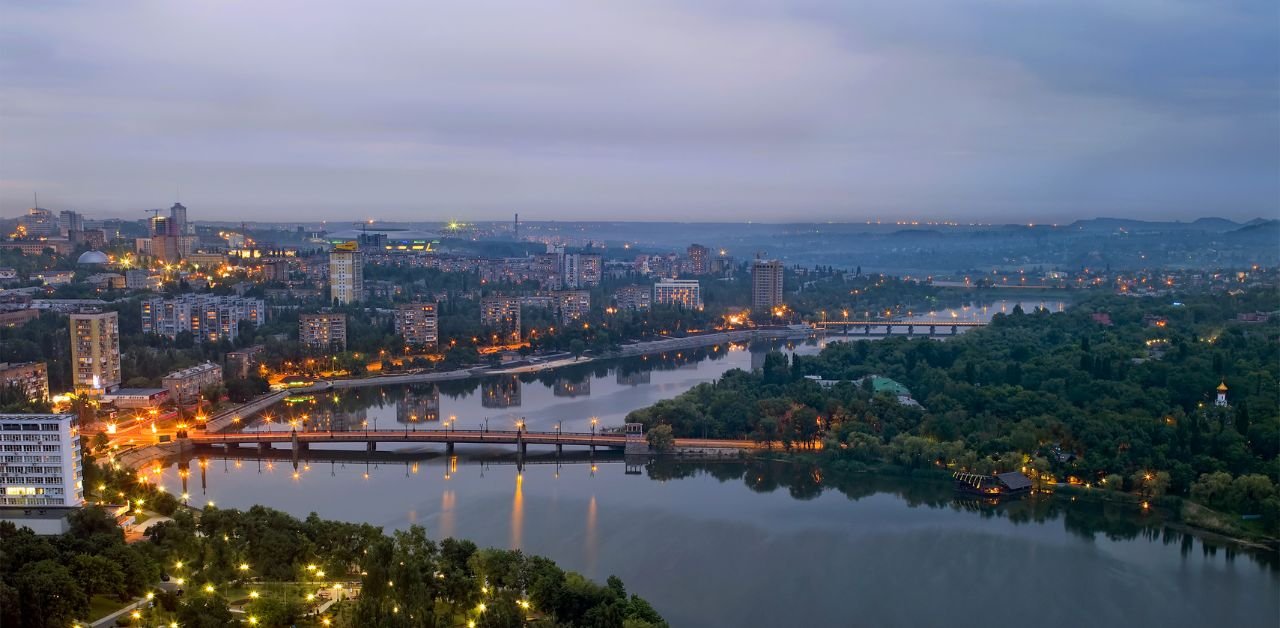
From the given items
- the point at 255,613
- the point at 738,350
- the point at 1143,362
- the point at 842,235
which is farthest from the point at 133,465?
the point at 842,235

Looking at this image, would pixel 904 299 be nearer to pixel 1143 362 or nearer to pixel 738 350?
pixel 738 350


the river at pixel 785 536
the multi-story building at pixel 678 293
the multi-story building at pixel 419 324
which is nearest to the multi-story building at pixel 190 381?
the river at pixel 785 536

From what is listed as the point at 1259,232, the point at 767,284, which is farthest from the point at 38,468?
the point at 1259,232

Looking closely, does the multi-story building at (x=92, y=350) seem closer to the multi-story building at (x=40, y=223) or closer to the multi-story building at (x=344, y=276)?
the multi-story building at (x=344, y=276)

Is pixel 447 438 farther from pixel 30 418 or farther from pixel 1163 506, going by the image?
pixel 1163 506

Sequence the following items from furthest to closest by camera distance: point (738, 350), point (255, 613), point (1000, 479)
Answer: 1. point (738, 350)
2. point (1000, 479)
3. point (255, 613)
